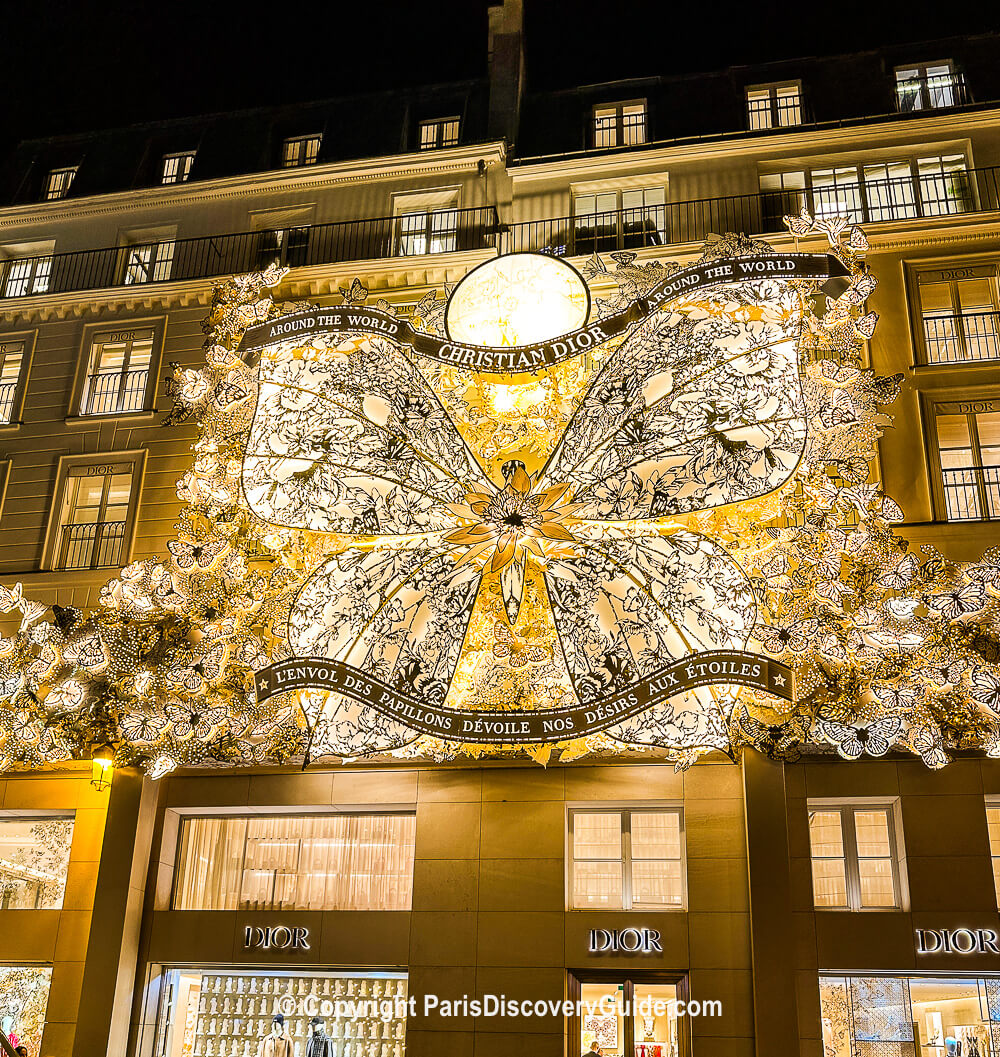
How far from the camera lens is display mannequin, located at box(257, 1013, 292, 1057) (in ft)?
46.9

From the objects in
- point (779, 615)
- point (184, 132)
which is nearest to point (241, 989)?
point (779, 615)

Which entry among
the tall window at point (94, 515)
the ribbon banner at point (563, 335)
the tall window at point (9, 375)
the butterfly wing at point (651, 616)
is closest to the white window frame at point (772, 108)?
the ribbon banner at point (563, 335)

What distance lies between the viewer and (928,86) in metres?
19.8

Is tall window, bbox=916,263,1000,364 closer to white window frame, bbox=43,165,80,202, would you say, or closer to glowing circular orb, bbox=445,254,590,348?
glowing circular orb, bbox=445,254,590,348

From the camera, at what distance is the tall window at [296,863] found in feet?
49.9

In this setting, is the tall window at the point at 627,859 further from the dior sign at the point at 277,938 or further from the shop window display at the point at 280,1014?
the dior sign at the point at 277,938

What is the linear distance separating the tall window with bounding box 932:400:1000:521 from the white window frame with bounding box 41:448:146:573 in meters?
13.2

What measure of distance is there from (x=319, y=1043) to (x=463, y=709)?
6211 millimetres

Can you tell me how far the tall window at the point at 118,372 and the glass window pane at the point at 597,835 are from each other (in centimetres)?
1083

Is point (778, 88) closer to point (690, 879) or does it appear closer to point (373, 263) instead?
point (373, 263)

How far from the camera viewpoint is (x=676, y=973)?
→ 13703 millimetres

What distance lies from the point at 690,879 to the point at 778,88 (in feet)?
49.8

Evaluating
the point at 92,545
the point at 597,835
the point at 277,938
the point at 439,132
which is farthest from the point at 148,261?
the point at 597,835

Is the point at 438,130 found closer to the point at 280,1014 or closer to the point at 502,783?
the point at 502,783
